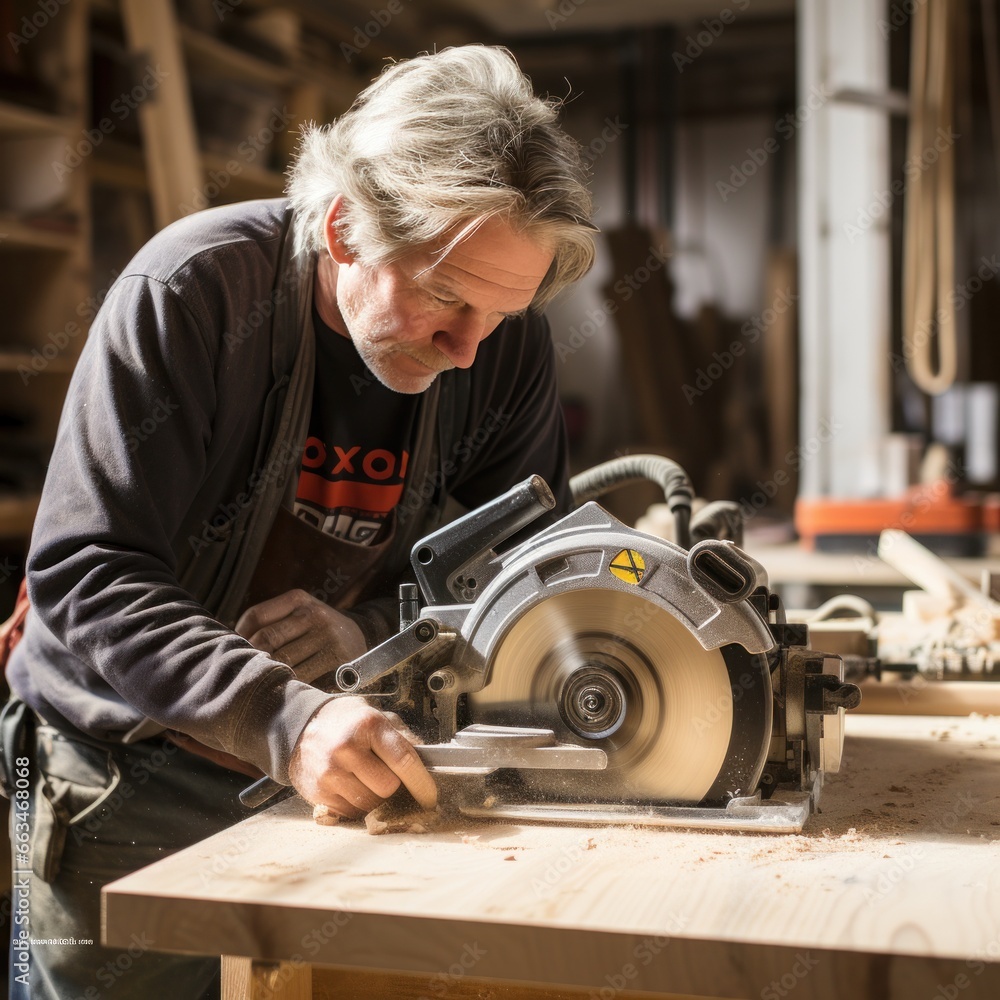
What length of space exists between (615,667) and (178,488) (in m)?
0.57

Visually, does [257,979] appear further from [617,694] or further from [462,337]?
[462,337]

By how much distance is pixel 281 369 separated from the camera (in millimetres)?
1609

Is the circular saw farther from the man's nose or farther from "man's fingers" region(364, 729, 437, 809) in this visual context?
the man's nose

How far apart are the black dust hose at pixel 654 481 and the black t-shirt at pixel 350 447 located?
309 millimetres

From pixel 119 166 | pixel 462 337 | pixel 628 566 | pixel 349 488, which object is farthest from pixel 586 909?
pixel 119 166

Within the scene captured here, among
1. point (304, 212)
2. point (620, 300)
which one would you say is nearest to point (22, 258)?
point (304, 212)

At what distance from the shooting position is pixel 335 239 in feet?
5.14

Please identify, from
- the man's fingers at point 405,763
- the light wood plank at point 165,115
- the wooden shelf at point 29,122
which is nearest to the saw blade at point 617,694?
the man's fingers at point 405,763

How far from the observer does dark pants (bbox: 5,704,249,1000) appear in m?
1.63

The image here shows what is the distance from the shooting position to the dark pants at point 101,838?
64.1 inches

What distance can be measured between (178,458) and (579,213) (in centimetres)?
58

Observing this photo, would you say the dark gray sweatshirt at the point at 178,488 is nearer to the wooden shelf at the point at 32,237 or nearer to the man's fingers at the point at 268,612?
the man's fingers at the point at 268,612

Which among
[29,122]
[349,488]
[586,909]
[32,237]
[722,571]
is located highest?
[29,122]

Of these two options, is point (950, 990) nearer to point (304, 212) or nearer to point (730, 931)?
point (730, 931)
